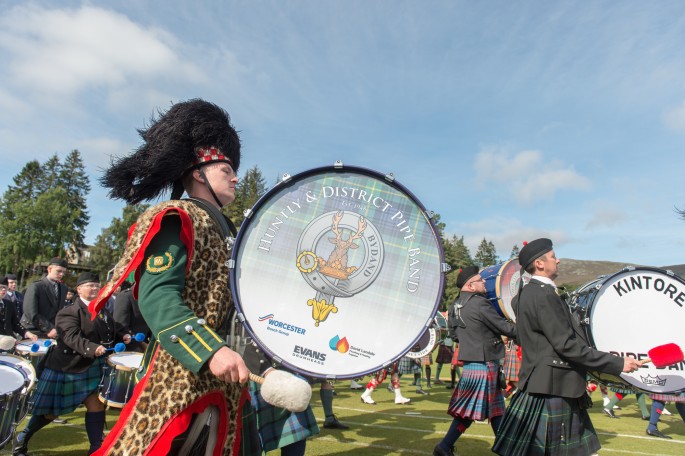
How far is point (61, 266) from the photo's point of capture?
759 centimetres

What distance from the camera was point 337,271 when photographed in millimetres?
1903

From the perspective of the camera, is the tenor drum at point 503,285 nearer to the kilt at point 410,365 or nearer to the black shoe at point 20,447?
the kilt at point 410,365

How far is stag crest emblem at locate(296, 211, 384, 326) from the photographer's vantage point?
1.88 m

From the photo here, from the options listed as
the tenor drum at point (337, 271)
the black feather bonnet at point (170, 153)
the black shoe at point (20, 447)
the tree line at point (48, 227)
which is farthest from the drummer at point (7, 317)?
the tree line at point (48, 227)

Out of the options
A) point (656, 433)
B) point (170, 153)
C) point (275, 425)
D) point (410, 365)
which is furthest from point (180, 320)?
point (410, 365)

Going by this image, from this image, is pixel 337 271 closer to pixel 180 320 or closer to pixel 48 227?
pixel 180 320

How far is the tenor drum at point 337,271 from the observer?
1831 millimetres

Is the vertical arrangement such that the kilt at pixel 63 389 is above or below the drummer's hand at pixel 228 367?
below

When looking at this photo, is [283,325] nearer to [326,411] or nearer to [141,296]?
[141,296]

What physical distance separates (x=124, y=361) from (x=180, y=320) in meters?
4.05

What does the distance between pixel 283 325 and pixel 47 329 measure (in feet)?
24.0

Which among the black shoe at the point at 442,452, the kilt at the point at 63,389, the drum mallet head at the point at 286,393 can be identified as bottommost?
the black shoe at the point at 442,452

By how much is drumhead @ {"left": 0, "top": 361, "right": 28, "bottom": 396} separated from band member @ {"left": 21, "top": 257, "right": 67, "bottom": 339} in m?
3.75

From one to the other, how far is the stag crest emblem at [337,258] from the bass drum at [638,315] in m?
2.98
